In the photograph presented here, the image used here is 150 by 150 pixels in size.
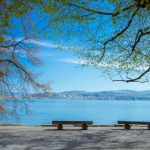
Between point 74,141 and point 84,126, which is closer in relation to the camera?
point 74,141

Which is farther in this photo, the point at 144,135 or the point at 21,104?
the point at 21,104

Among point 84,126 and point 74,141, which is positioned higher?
point 84,126

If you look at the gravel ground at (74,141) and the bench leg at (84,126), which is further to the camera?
the bench leg at (84,126)

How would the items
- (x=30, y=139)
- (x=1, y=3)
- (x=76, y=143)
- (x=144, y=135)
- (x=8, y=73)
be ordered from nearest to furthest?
(x=76, y=143) < (x=30, y=139) < (x=144, y=135) < (x=1, y=3) < (x=8, y=73)

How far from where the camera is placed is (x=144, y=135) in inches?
880

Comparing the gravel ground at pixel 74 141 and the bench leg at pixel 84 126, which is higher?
the bench leg at pixel 84 126

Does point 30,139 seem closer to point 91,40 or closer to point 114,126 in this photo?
point 91,40

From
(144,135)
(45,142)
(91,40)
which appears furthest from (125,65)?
(45,142)

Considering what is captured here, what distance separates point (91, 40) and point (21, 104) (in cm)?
853

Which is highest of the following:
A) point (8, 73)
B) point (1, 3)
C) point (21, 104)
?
point (1, 3)

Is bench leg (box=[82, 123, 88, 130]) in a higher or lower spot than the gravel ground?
higher

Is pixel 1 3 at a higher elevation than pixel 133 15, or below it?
higher

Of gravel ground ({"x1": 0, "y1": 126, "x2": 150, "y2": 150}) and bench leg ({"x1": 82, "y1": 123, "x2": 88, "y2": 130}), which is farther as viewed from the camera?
bench leg ({"x1": 82, "y1": 123, "x2": 88, "y2": 130})

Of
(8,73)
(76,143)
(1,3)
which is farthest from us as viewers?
(8,73)
